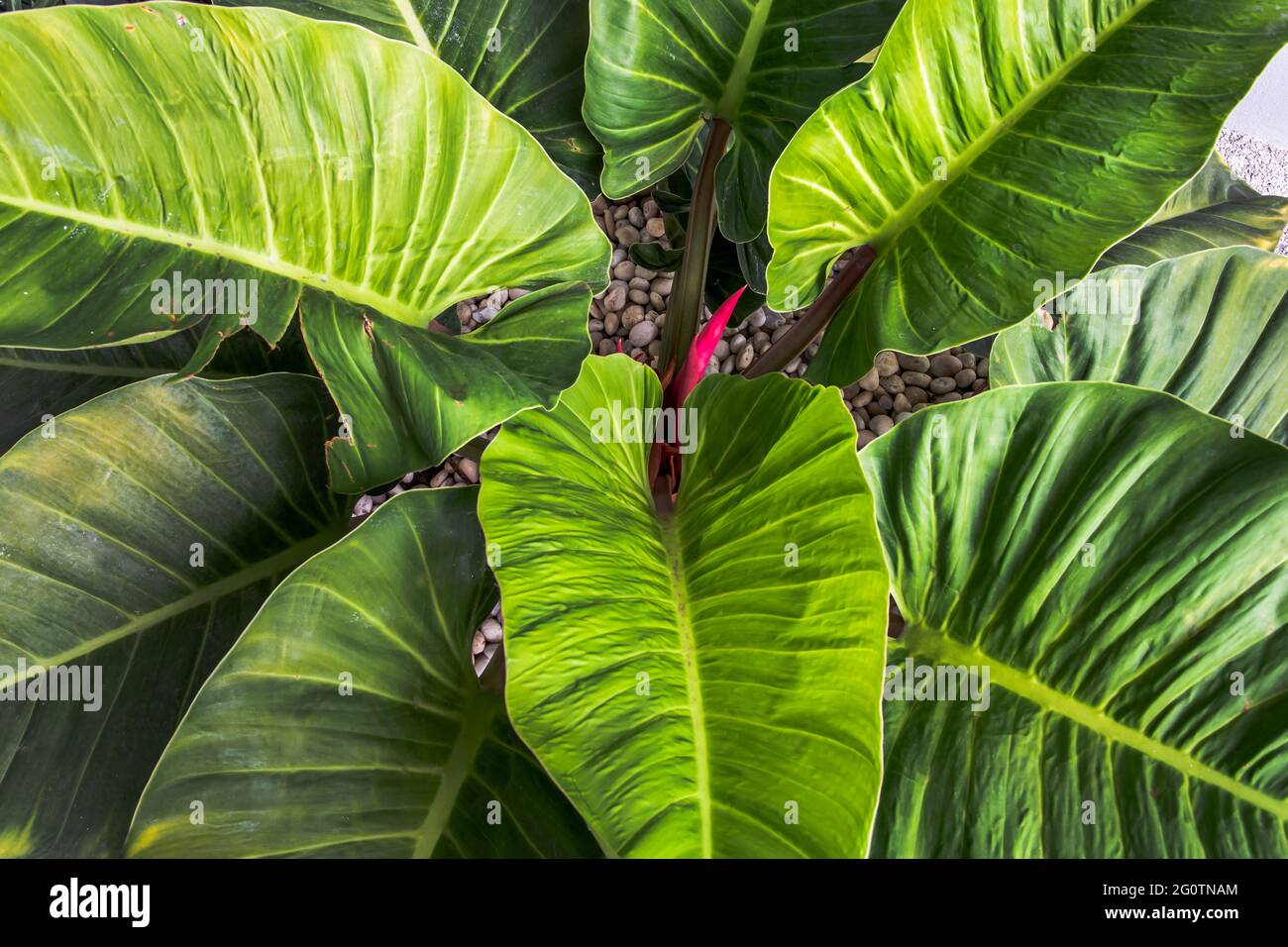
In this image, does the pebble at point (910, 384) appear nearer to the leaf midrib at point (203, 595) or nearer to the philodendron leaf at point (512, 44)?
the philodendron leaf at point (512, 44)

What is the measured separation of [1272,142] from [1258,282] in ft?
3.25

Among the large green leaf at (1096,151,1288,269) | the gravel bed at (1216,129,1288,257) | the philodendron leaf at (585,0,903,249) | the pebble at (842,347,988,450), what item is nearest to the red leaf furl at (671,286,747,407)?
the philodendron leaf at (585,0,903,249)

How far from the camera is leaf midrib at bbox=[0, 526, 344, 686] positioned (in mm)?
806

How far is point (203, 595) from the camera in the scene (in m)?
0.88

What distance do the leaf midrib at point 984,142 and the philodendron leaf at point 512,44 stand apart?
0.39 metres

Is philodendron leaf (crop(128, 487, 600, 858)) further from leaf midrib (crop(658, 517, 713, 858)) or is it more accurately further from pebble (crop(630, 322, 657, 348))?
pebble (crop(630, 322, 657, 348))

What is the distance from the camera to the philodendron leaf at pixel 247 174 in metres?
0.67

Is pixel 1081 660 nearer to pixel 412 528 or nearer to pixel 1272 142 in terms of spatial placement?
pixel 412 528

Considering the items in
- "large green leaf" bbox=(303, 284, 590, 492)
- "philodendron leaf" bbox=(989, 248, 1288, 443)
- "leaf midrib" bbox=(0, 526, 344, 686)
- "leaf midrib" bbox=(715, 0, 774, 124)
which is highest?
"leaf midrib" bbox=(715, 0, 774, 124)

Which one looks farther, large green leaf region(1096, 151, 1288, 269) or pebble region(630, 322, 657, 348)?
pebble region(630, 322, 657, 348)

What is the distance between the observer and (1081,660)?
0.74 m

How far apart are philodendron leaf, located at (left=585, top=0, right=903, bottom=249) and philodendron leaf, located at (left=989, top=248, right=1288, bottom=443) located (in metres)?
0.36

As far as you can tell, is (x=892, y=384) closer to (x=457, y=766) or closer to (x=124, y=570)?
(x=457, y=766)

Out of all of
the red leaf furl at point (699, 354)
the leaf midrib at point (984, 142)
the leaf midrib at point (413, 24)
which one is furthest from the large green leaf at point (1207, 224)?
the leaf midrib at point (413, 24)
